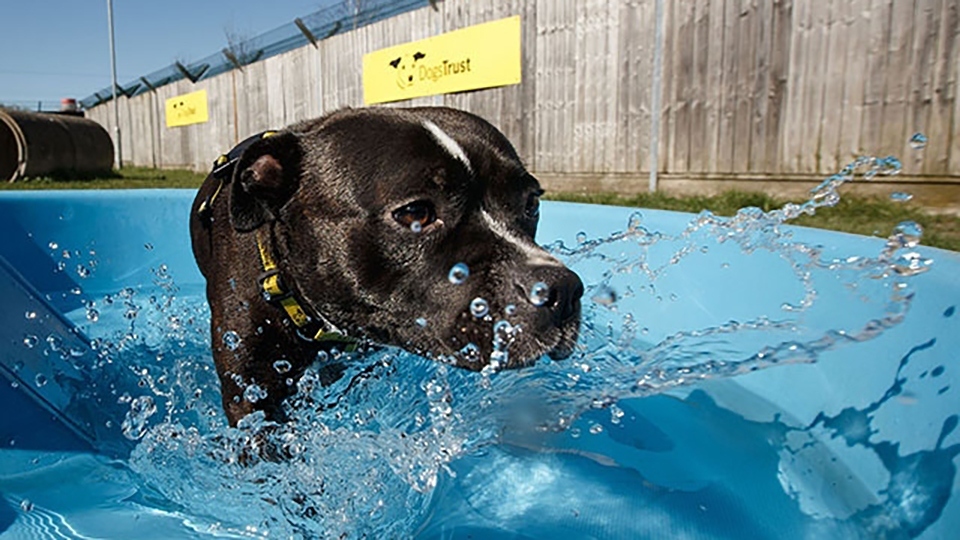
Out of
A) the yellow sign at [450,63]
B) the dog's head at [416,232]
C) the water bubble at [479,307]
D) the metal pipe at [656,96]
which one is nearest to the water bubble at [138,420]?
the dog's head at [416,232]

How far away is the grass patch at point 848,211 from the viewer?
517 cm

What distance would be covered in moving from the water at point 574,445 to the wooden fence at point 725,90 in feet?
13.5

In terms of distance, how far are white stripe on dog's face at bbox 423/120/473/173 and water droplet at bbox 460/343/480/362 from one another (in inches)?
21.4

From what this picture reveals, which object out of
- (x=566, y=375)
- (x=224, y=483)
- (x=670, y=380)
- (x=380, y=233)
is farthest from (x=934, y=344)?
(x=224, y=483)

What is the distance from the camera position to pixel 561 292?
1.96m

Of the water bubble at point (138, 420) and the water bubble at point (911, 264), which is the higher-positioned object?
the water bubble at point (911, 264)

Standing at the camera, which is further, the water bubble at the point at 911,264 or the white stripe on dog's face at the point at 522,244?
A: the water bubble at the point at 911,264

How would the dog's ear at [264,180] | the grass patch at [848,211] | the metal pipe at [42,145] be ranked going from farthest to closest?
the metal pipe at [42,145], the grass patch at [848,211], the dog's ear at [264,180]

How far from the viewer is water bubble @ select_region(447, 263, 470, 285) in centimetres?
209

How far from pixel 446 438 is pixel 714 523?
0.89 m

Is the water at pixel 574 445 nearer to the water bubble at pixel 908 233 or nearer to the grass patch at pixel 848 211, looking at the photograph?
the water bubble at pixel 908 233

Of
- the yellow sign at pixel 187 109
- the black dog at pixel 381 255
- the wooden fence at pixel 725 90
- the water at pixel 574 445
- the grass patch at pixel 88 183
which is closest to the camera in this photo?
the black dog at pixel 381 255

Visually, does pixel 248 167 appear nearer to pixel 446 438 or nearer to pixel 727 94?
Answer: pixel 446 438

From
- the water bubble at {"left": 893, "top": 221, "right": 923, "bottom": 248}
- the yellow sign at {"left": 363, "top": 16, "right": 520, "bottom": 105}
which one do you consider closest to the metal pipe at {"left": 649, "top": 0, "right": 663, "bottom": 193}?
the yellow sign at {"left": 363, "top": 16, "right": 520, "bottom": 105}
